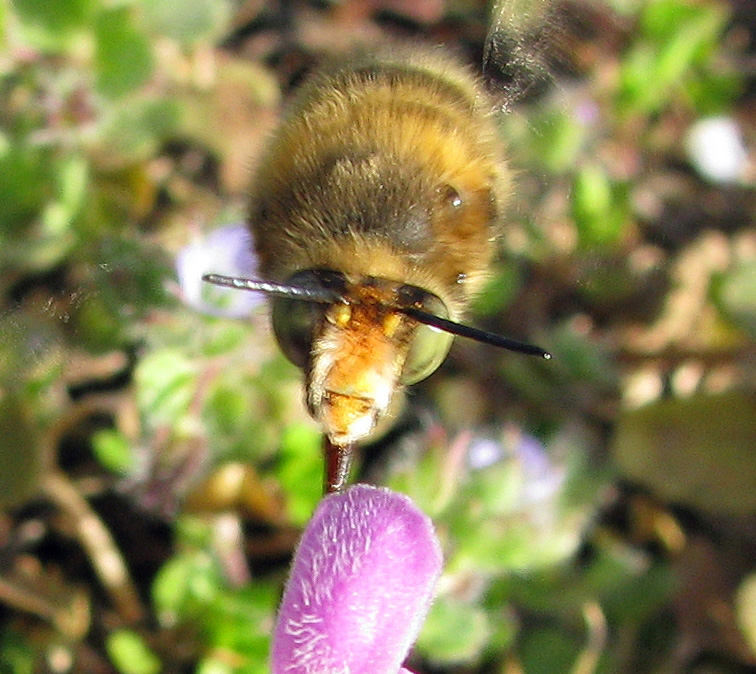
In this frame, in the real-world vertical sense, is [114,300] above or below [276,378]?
above

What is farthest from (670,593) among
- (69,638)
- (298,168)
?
(298,168)

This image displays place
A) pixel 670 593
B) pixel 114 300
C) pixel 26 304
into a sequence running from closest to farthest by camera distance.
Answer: pixel 26 304, pixel 114 300, pixel 670 593

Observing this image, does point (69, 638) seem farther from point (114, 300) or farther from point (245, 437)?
point (114, 300)

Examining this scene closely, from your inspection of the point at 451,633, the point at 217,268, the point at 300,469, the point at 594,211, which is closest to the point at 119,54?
the point at 217,268

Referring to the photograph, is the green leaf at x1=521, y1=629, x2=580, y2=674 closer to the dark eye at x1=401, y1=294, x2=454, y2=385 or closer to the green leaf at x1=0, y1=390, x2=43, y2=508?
the green leaf at x1=0, y1=390, x2=43, y2=508

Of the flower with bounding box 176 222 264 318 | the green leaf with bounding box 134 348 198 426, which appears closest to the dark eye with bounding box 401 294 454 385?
the flower with bounding box 176 222 264 318
